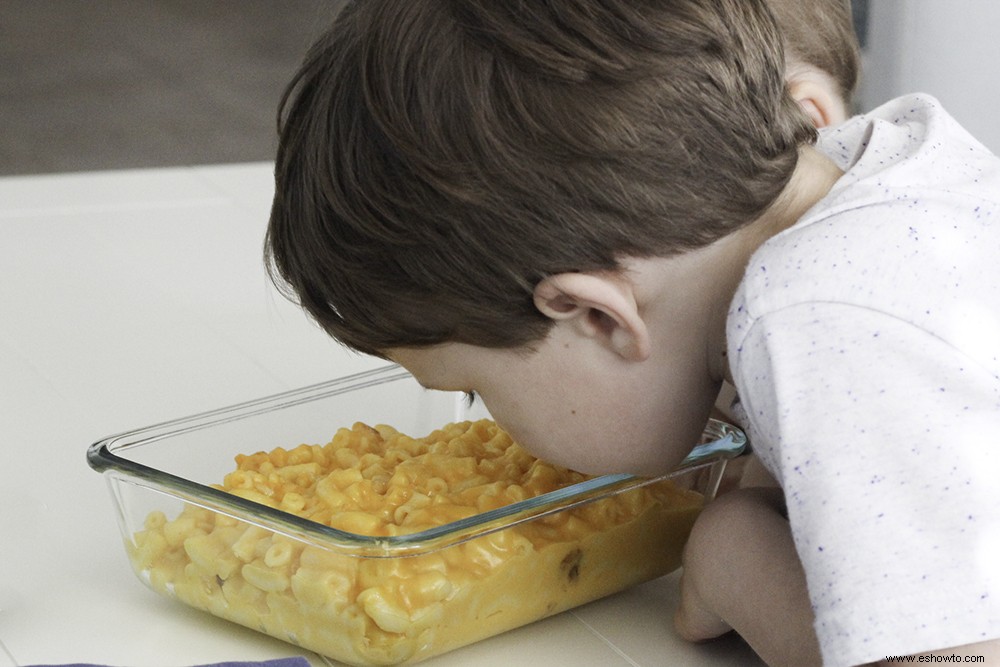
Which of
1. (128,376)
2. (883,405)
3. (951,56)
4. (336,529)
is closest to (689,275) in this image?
(883,405)

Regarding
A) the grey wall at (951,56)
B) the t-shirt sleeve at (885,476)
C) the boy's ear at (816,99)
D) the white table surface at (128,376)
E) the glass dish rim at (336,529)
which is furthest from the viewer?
the grey wall at (951,56)

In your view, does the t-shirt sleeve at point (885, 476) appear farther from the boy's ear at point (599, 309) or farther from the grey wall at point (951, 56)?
the grey wall at point (951, 56)

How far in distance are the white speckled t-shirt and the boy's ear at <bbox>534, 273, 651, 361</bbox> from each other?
0.07 metres

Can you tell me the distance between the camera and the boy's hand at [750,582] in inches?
30.3

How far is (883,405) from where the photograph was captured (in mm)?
671

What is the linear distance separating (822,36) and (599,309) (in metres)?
0.56

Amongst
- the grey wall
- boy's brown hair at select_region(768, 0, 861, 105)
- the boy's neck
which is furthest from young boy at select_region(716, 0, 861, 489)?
the grey wall

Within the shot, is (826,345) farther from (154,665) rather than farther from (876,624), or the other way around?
(154,665)

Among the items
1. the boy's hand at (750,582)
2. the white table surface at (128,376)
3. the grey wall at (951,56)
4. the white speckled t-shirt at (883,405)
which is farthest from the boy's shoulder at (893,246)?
the grey wall at (951,56)

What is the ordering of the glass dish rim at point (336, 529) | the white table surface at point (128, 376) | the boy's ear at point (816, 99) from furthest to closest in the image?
the boy's ear at point (816, 99), the white table surface at point (128, 376), the glass dish rim at point (336, 529)

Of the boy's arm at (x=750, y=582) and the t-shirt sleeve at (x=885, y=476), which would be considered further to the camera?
the boy's arm at (x=750, y=582)

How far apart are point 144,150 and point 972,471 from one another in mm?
2530

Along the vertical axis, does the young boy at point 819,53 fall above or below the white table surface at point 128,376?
above

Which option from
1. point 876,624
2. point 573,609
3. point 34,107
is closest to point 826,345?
point 876,624
